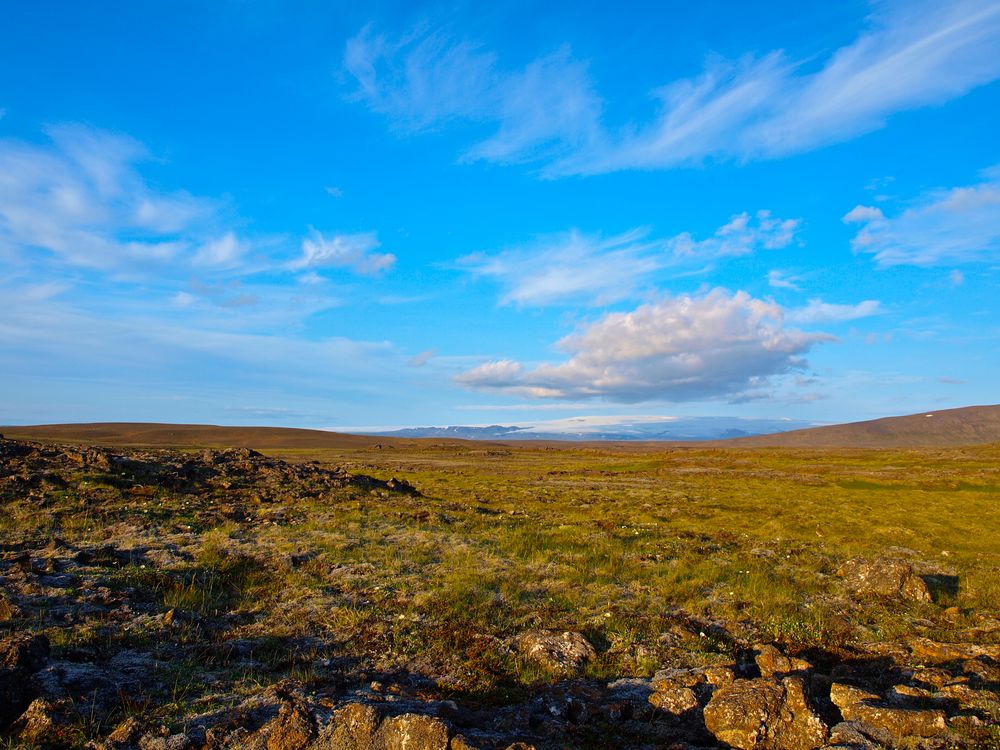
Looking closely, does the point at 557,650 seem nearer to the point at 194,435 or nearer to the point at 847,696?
the point at 847,696

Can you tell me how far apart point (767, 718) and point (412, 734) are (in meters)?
4.21

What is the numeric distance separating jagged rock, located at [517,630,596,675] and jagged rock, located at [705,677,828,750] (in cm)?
289

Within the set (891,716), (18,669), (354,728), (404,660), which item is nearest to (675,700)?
(891,716)

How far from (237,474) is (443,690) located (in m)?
29.1

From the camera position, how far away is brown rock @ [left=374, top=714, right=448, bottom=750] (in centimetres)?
572

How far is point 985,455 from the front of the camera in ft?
279

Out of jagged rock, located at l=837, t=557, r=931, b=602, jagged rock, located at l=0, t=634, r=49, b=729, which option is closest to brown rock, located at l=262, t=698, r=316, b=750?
jagged rock, located at l=0, t=634, r=49, b=729

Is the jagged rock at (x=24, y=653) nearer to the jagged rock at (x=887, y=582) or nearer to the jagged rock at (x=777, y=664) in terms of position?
the jagged rock at (x=777, y=664)

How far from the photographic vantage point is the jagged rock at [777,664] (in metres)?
8.47

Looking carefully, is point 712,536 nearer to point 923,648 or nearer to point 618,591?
point 618,591

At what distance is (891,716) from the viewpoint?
6.41 meters

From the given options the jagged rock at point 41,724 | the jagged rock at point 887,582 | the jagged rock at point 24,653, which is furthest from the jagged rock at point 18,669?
the jagged rock at point 887,582

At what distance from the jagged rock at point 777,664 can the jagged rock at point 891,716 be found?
1464 mm

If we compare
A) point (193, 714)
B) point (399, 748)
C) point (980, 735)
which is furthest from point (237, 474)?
point (980, 735)
